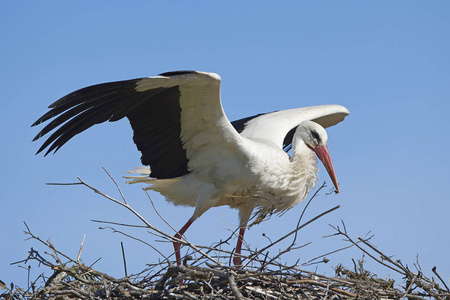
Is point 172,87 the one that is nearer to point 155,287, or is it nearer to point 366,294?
point 155,287

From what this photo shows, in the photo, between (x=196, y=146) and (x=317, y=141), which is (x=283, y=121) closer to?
(x=317, y=141)

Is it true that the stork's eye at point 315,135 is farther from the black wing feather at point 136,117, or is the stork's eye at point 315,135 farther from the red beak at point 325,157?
the black wing feather at point 136,117

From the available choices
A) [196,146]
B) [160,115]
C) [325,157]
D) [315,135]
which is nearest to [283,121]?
[315,135]

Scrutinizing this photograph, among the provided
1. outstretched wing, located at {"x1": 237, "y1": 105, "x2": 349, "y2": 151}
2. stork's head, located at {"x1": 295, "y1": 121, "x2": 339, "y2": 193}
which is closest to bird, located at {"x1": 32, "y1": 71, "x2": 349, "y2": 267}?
stork's head, located at {"x1": 295, "y1": 121, "x2": 339, "y2": 193}

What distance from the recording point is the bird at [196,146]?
5.61 metres

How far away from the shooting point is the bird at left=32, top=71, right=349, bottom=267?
5609mm

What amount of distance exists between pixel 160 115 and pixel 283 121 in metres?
1.78

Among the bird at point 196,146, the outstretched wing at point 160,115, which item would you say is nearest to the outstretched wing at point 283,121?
the bird at point 196,146

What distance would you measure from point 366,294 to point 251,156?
5.54 feet

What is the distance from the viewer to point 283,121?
7.45 metres

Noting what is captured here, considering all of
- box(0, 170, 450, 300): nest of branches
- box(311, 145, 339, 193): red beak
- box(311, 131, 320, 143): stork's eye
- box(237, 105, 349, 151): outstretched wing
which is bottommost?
box(0, 170, 450, 300): nest of branches

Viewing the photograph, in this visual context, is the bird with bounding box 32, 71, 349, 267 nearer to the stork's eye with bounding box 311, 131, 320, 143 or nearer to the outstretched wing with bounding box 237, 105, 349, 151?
the stork's eye with bounding box 311, 131, 320, 143

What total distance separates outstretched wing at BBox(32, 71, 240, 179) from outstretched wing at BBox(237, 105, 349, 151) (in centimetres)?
83

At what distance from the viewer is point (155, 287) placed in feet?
15.6
